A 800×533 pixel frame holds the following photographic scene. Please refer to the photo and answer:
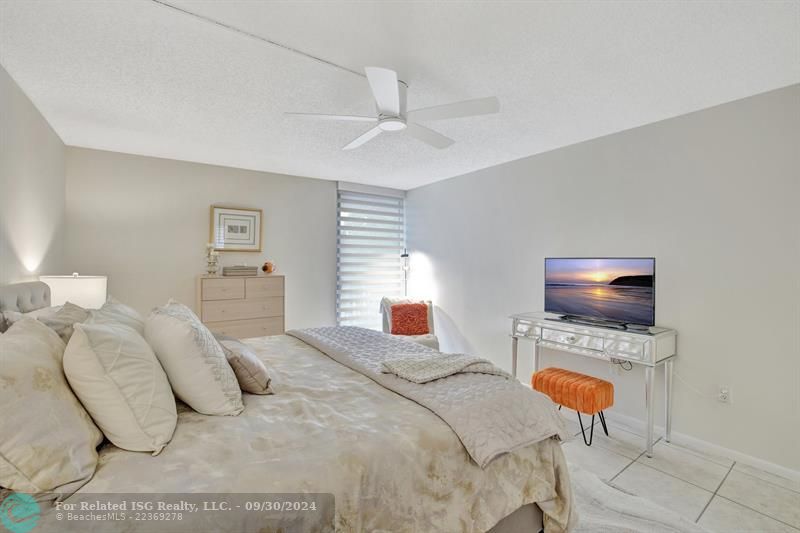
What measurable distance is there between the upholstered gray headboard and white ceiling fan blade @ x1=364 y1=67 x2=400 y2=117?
6.63ft

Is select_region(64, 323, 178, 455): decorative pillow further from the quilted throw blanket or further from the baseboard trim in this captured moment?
the baseboard trim

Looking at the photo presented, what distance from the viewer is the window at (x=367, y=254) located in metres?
5.33

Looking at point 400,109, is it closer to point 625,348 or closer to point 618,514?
point 625,348

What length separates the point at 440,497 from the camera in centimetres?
135

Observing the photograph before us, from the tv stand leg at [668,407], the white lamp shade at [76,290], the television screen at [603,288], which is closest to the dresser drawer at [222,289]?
the white lamp shade at [76,290]

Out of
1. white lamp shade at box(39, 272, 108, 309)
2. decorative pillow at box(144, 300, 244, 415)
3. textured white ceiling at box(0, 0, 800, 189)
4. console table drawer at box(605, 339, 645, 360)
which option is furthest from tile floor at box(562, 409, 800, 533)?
white lamp shade at box(39, 272, 108, 309)

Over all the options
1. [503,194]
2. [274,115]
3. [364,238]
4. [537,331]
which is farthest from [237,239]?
[537,331]

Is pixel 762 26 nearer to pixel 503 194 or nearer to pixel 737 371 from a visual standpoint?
pixel 737 371

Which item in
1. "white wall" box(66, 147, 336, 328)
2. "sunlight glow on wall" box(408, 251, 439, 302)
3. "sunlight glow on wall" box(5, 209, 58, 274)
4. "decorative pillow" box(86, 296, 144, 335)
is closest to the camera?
"decorative pillow" box(86, 296, 144, 335)

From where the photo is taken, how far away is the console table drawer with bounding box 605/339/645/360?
2717mm

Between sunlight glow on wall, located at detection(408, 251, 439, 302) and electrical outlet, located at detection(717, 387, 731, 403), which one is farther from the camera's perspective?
sunlight glow on wall, located at detection(408, 251, 439, 302)

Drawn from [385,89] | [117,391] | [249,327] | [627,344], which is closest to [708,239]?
[627,344]

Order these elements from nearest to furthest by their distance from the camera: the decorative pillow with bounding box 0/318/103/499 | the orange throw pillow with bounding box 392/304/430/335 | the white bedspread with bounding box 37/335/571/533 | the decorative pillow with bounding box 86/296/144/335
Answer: the decorative pillow with bounding box 0/318/103/499 → the white bedspread with bounding box 37/335/571/533 → the decorative pillow with bounding box 86/296/144/335 → the orange throw pillow with bounding box 392/304/430/335

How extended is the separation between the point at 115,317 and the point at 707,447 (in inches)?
148
